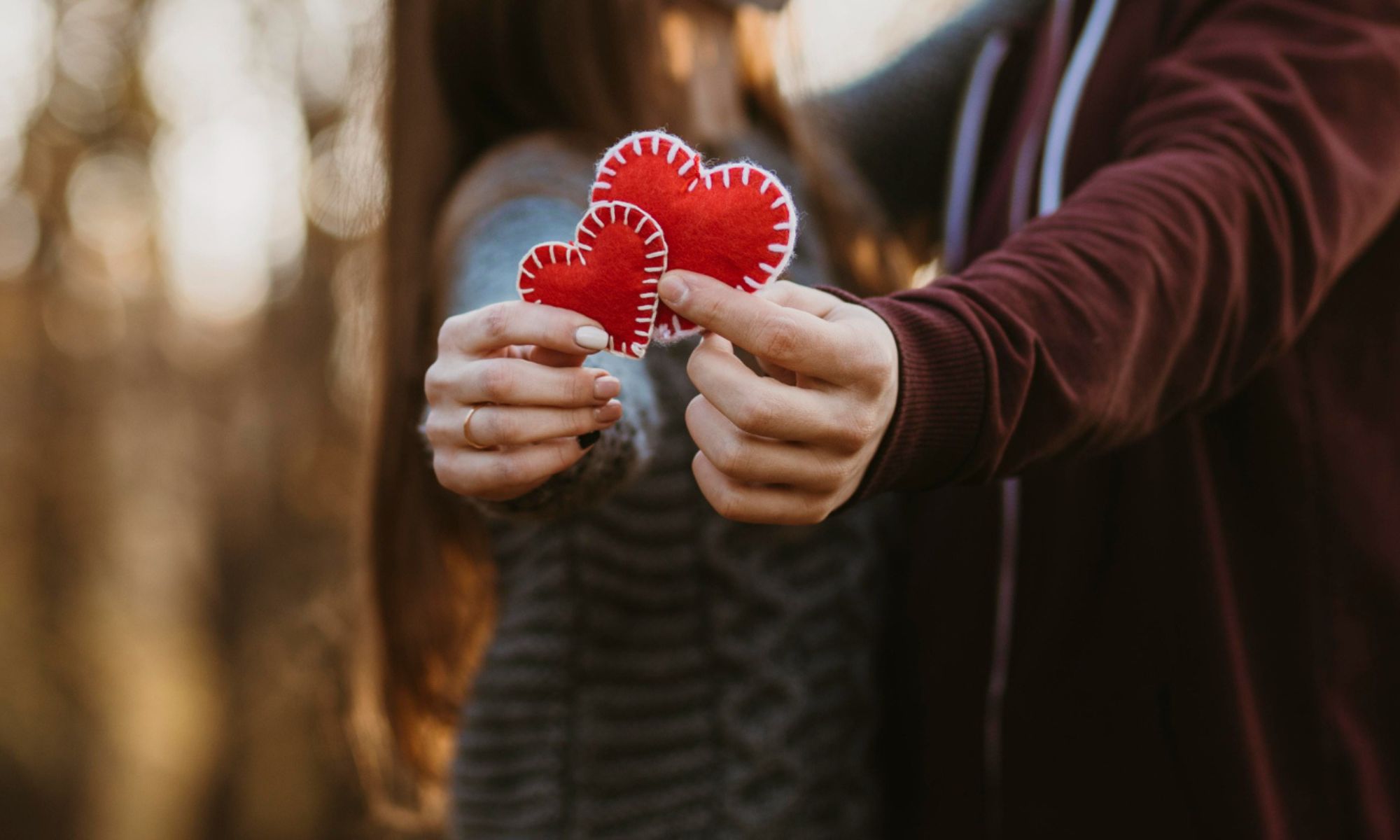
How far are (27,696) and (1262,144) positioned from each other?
659 cm

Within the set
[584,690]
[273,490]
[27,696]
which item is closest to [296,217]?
[273,490]

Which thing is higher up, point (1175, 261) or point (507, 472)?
point (1175, 261)

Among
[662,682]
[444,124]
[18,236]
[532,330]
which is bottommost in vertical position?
[662,682]

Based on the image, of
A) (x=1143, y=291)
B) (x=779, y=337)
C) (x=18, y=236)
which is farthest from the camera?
(x=18, y=236)

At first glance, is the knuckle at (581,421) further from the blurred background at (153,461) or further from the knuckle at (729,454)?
the blurred background at (153,461)

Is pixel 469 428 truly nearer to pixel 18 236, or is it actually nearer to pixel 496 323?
pixel 496 323

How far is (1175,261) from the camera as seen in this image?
23.8 inches

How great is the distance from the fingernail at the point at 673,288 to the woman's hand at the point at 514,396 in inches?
1.7

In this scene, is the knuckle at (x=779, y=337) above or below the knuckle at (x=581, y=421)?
above

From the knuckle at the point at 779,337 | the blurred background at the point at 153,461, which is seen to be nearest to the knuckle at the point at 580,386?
the knuckle at the point at 779,337

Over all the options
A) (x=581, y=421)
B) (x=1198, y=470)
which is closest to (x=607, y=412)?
(x=581, y=421)

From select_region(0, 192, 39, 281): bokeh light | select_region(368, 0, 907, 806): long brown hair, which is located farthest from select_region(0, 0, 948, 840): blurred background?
select_region(368, 0, 907, 806): long brown hair

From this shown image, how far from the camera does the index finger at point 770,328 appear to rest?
1.50 ft

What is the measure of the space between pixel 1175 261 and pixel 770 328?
319 mm
